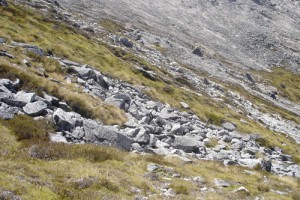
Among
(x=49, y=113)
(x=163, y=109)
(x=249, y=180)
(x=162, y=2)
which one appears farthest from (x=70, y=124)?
(x=162, y=2)

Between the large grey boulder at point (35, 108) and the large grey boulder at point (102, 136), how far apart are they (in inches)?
108

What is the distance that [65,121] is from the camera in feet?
61.5

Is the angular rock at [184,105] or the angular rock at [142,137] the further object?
the angular rock at [184,105]

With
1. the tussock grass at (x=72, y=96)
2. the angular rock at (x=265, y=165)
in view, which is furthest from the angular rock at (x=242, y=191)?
the tussock grass at (x=72, y=96)

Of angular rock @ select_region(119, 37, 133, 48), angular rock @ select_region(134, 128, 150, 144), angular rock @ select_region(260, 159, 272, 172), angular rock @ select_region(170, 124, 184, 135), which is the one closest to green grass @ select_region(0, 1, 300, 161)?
angular rock @ select_region(134, 128, 150, 144)

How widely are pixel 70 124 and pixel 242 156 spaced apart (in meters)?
16.4

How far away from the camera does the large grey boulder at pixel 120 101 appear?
28.5 meters

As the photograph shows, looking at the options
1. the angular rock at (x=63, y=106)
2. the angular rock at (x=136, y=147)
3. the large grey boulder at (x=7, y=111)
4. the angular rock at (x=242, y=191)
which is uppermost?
the angular rock at (x=242, y=191)

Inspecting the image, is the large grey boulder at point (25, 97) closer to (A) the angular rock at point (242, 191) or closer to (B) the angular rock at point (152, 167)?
(B) the angular rock at point (152, 167)

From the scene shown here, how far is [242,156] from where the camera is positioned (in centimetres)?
2823

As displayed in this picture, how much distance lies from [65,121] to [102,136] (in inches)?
103

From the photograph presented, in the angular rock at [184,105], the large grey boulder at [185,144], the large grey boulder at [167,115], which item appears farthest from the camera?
the angular rock at [184,105]

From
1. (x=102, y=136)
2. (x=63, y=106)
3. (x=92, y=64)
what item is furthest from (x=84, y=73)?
(x=102, y=136)

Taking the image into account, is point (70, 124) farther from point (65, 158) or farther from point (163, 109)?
point (163, 109)
